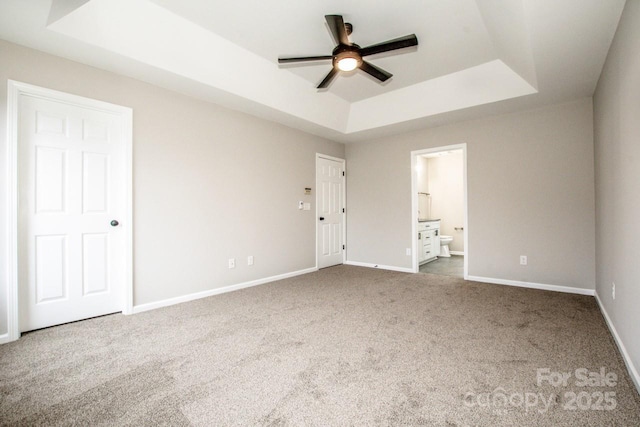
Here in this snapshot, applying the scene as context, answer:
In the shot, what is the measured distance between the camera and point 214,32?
9.45ft

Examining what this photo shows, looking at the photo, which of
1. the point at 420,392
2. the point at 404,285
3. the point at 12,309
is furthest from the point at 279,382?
the point at 404,285

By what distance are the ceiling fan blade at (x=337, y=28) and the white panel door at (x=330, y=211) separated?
9.14 feet

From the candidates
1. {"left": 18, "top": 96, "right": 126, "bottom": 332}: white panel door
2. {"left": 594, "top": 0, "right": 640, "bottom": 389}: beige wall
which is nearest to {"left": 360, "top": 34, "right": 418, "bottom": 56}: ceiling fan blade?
{"left": 594, "top": 0, "right": 640, "bottom": 389}: beige wall

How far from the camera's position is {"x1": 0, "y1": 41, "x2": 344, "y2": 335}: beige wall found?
271 centimetres

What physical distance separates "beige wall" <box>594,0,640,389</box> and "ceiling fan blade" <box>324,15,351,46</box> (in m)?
1.83

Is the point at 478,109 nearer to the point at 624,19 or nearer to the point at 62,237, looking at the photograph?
the point at 624,19

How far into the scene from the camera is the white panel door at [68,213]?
2.47m

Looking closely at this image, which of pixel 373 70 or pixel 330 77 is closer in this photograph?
pixel 373 70

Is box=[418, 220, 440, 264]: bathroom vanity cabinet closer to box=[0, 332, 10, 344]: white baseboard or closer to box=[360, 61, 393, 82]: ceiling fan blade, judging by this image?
box=[360, 61, 393, 82]: ceiling fan blade

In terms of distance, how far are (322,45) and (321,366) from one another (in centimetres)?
312

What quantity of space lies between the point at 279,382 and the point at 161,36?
10.2ft

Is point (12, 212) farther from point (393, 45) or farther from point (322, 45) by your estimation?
point (393, 45)

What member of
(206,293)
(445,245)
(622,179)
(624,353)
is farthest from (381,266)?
(622,179)

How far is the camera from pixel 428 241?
591 cm
